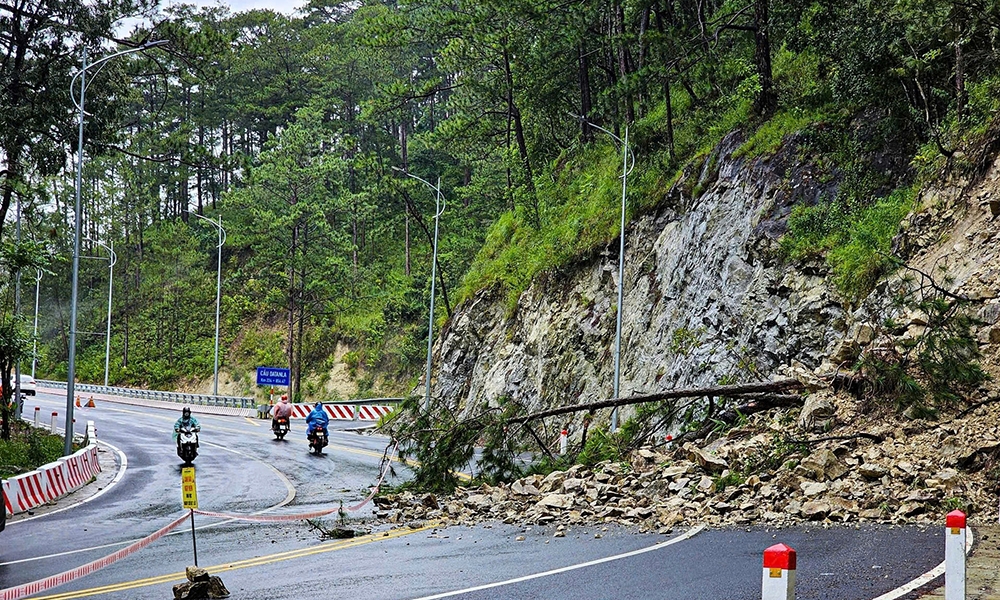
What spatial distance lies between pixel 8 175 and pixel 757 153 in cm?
2021

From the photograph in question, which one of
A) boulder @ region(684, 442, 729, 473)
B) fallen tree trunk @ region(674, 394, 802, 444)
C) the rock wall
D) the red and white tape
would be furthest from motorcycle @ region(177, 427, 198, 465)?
boulder @ region(684, 442, 729, 473)

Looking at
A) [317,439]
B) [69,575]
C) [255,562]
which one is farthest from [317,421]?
[69,575]

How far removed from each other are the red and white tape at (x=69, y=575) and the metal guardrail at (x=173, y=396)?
38565 mm

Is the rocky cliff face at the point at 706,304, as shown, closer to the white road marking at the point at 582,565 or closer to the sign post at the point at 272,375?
the white road marking at the point at 582,565

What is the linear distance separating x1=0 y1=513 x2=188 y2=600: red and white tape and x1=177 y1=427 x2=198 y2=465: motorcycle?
1343 cm

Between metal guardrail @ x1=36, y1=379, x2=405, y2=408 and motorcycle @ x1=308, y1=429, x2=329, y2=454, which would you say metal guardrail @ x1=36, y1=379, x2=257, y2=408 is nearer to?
metal guardrail @ x1=36, y1=379, x2=405, y2=408

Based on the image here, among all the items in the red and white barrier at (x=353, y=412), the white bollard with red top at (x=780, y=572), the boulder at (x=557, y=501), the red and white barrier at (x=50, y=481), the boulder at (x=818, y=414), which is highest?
the boulder at (x=818, y=414)

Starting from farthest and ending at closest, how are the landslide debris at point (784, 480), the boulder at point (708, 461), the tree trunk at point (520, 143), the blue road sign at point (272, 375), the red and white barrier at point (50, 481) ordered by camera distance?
1. the blue road sign at point (272, 375)
2. the tree trunk at point (520, 143)
3. the red and white barrier at point (50, 481)
4. the boulder at point (708, 461)
5. the landslide debris at point (784, 480)

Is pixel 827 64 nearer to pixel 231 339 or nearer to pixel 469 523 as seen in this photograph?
pixel 469 523

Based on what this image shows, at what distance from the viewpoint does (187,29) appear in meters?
22.5

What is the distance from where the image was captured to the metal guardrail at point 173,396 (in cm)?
5038

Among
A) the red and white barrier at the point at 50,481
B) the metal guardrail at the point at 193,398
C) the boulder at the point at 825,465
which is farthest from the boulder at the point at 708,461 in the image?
the metal guardrail at the point at 193,398

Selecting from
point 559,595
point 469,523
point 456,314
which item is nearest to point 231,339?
point 456,314

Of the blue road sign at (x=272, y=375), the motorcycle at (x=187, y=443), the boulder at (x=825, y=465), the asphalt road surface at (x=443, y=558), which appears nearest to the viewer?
the asphalt road surface at (x=443, y=558)
